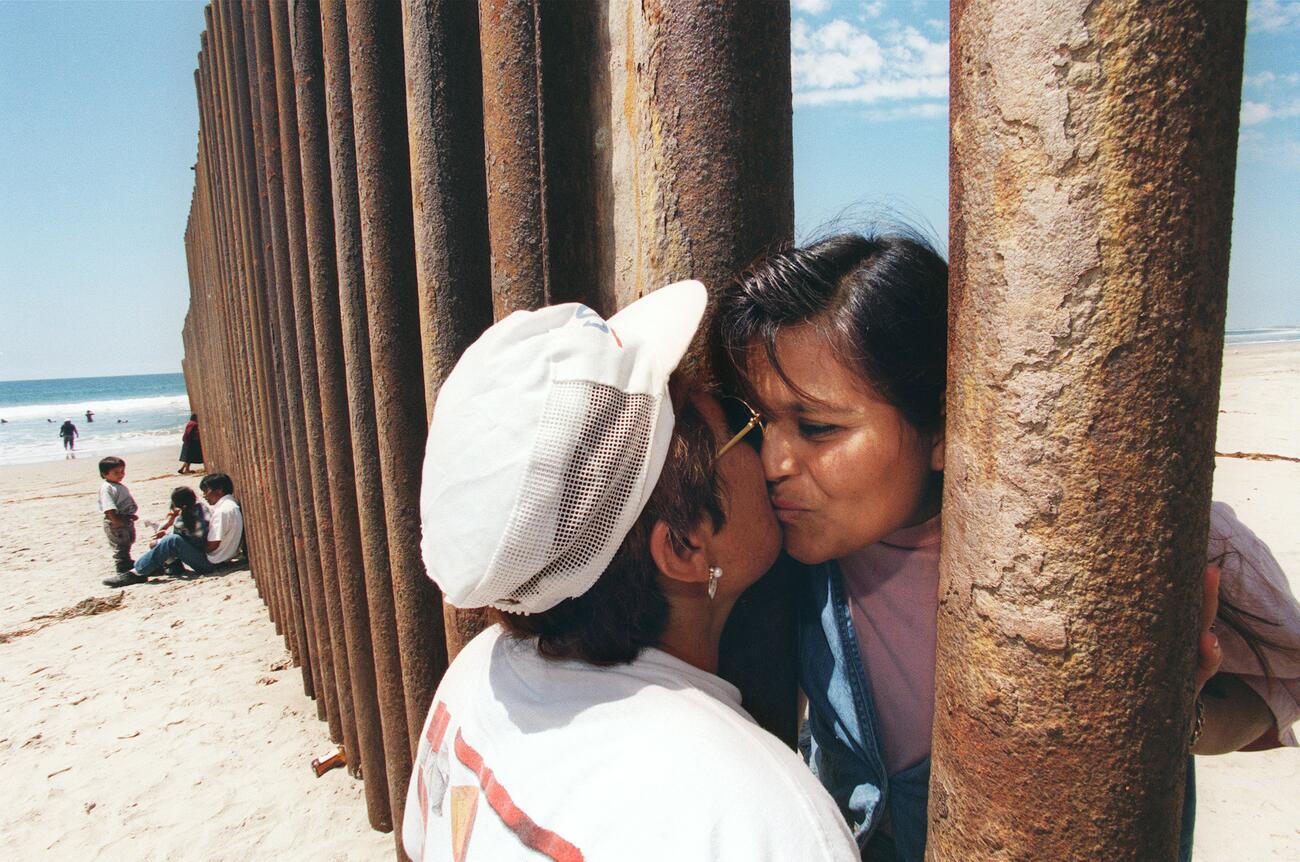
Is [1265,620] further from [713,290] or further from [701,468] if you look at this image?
[713,290]

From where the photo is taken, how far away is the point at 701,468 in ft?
4.53

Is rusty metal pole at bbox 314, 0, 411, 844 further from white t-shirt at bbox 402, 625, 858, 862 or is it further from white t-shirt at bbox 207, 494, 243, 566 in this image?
white t-shirt at bbox 207, 494, 243, 566

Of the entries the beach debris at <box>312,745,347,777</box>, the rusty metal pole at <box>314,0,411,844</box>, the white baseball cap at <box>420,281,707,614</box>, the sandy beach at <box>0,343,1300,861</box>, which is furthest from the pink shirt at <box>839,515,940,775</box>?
the beach debris at <box>312,745,347,777</box>

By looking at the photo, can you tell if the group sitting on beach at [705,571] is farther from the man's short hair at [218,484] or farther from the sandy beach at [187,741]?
the man's short hair at [218,484]

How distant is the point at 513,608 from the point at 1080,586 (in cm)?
84

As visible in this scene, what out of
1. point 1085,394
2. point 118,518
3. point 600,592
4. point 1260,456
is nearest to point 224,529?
point 118,518

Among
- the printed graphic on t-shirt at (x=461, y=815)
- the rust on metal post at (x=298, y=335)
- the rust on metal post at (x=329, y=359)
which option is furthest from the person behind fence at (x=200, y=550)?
the printed graphic on t-shirt at (x=461, y=815)

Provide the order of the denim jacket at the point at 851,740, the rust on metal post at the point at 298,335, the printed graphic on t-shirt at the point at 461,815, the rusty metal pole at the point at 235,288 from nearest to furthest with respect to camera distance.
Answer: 1. the printed graphic on t-shirt at the point at 461,815
2. the denim jacket at the point at 851,740
3. the rust on metal post at the point at 298,335
4. the rusty metal pole at the point at 235,288

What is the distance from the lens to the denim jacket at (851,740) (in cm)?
156

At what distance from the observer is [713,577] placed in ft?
4.79

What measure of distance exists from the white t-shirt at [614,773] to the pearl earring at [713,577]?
6.0 inches

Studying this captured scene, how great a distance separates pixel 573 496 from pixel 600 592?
0.26 m

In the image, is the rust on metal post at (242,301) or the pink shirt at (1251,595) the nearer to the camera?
the pink shirt at (1251,595)

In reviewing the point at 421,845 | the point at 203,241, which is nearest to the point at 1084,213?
the point at 421,845
